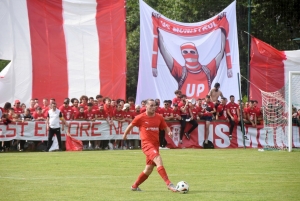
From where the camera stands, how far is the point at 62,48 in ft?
92.3

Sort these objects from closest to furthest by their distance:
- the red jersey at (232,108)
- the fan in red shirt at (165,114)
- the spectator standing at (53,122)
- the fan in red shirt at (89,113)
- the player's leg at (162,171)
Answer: the player's leg at (162,171), the spectator standing at (53,122), the fan in red shirt at (89,113), the fan in red shirt at (165,114), the red jersey at (232,108)

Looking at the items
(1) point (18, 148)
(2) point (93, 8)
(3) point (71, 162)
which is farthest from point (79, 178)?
(2) point (93, 8)

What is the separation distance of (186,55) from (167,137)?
4022mm

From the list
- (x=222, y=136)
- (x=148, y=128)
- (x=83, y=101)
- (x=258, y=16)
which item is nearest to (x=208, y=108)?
(x=222, y=136)

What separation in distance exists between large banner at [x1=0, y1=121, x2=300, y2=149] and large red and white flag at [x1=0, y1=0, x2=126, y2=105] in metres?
2.61

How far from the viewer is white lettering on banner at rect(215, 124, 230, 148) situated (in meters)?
27.6

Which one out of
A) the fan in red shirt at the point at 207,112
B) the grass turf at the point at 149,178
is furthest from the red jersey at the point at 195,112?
the grass turf at the point at 149,178

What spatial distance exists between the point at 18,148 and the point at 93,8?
726 cm

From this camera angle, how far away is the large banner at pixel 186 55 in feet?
92.9

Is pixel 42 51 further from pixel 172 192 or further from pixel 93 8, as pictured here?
pixel 172 192

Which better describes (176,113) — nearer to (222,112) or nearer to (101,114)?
(222,112)

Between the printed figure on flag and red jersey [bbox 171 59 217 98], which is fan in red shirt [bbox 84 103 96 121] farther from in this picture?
red jersey [bbox 171 59 217 98]

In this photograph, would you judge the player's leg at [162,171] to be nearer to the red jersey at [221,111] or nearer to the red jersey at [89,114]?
the red jersey at [89,114]

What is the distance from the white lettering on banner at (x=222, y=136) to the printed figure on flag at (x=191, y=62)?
188 cm
